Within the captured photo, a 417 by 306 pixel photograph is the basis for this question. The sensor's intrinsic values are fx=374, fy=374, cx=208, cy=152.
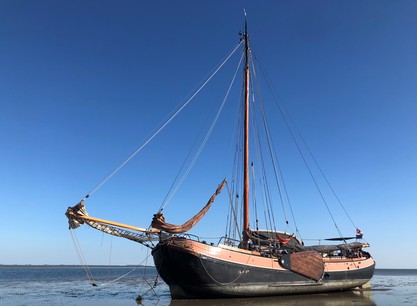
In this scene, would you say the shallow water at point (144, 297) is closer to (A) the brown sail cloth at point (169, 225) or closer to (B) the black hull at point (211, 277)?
(B) the black hull at point (211, 277)

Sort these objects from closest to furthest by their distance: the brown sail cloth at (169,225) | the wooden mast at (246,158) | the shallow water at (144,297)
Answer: the brown sail cloth at (169,225)
the shallow water at (144,297)
the wooden mast at (246,158)

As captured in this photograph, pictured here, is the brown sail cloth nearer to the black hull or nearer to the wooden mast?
the black hull

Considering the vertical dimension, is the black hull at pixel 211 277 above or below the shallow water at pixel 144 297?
above

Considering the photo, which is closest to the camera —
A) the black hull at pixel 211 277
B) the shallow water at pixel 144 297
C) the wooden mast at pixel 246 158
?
the black hull at pixel 211 277

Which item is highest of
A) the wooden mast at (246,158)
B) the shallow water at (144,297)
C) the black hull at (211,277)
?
the wooden mast at (246,158)

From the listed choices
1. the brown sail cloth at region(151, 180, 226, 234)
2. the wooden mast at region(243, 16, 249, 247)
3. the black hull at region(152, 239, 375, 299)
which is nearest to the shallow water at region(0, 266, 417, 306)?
the black hull at region(152, 239, 375, 299)

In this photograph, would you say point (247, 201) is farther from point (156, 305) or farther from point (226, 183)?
point (156, 305)

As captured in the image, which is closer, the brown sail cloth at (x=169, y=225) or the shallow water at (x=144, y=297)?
the brown sail cloth at (x=169, y=225)

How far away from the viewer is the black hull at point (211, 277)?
22.8 meters

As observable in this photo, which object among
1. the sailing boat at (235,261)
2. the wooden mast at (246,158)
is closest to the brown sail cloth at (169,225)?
the sailing boat at (235,261)

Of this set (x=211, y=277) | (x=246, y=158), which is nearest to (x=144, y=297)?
(x=211, y=277)

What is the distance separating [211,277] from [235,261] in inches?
75.0

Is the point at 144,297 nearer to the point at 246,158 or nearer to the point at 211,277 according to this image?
the point at 211,277

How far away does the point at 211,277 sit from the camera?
23031mm
